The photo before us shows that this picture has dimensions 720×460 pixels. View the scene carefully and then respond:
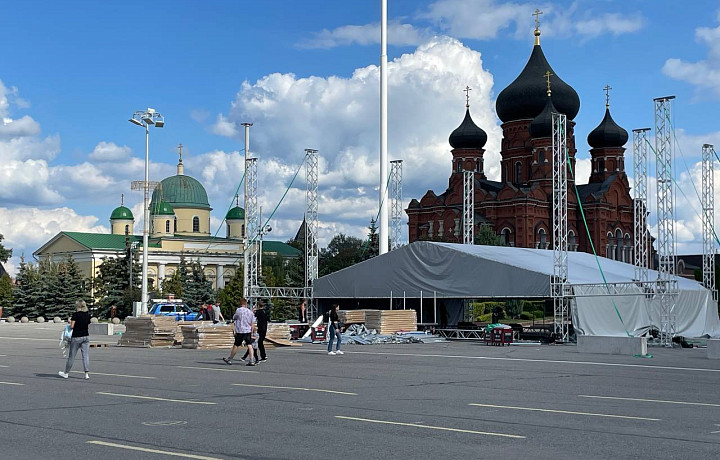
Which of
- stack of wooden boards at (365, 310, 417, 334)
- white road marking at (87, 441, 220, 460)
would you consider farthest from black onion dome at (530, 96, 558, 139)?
white road marking at (87, 441, 220, 460)

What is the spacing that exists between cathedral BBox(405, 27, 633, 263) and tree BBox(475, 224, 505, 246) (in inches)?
127

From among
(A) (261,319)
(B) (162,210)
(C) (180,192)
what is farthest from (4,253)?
(A) (261,319)

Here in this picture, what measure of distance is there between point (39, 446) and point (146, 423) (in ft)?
6.54

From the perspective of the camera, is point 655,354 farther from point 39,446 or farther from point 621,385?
point 39,446

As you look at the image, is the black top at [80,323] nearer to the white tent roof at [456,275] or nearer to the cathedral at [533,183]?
the white tent roof at [456,275]

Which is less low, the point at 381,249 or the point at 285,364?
the point at 381,249

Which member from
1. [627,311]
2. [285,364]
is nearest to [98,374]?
[285,364]

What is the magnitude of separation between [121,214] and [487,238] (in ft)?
202

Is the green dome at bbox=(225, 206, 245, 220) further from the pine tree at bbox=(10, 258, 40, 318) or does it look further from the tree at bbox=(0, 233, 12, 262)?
the pine tree at bbox=(10, 258, 40, 318)

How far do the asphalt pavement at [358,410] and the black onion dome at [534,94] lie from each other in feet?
239

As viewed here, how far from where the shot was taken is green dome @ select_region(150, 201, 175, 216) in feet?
390

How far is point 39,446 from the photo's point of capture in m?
10.2

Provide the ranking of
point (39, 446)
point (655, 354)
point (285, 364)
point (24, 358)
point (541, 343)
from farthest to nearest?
point (541, 343)
point (655, 354)
point (24, 358)
point (285, 364)
point (39, 446)

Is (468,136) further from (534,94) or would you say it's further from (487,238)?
(487,238)
